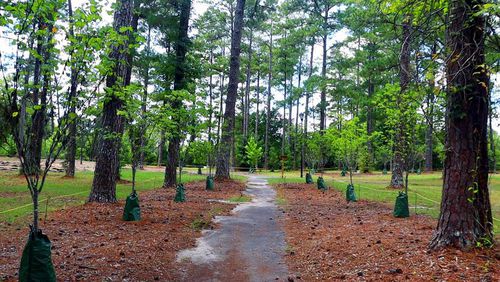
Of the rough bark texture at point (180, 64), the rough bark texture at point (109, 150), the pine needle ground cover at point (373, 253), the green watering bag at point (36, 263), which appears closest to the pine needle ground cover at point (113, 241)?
the rough bark texture at point (109, 150)

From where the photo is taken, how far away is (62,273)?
A: 4.51m

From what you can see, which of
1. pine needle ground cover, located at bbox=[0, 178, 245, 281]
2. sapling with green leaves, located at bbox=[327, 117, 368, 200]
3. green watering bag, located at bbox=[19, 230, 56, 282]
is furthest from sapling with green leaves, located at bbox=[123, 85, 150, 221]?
sapling with green leaves, located at bbox=[327, 117, 368, 200]

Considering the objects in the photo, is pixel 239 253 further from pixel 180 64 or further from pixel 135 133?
pixel 180 64

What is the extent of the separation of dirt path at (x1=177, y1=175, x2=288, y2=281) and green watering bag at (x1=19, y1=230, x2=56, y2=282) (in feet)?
5.60

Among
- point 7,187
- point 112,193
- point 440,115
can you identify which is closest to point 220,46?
point 7,187

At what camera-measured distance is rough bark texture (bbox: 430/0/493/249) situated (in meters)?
4.91

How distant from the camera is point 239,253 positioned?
609 cm

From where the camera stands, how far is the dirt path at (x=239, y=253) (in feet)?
16.5

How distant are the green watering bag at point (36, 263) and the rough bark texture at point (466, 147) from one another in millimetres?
4754

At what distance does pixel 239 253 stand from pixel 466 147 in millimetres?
3719

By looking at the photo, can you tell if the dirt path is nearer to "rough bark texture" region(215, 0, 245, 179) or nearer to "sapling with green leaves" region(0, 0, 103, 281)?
"sapling with green leaves" region(0, 0, 103, 281)

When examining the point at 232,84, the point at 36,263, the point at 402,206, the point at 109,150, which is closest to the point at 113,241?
the point at 36,263

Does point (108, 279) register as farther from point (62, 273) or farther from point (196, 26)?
point (196, 26)

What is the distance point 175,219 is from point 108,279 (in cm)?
386
